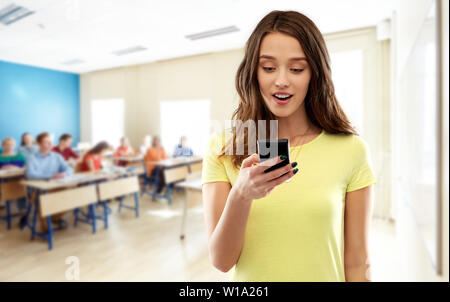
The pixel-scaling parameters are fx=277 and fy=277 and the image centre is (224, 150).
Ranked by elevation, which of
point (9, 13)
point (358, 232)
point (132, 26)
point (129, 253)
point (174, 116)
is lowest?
point (129, 253)

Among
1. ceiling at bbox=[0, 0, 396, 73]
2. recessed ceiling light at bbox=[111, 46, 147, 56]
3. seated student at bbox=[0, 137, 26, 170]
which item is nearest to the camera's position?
ceiling at bbox=[0, 0, 396, 73]

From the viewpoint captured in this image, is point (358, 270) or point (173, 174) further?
point (173, 174)

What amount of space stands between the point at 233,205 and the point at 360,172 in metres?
0.25

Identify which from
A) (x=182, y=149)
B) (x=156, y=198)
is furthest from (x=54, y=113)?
(x=182, y=149)

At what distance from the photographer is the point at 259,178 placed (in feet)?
1.07

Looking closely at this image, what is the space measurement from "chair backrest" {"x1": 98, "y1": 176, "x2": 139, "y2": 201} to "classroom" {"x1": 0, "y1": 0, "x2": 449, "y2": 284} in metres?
0.01

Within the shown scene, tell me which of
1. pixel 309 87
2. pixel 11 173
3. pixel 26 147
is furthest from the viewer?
pixel 26 147

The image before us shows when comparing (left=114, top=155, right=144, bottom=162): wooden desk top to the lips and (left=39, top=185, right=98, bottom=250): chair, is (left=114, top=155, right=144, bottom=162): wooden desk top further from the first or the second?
the lips

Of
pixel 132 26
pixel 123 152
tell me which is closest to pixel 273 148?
pixel 132 26

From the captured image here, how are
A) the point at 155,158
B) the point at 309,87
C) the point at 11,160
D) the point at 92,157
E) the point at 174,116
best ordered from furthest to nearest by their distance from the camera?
the point at 174,116 < the point at 155,158 < the point at 11,160 < the point at 92,157 < the point at 309,87

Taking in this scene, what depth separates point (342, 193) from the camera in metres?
0.46

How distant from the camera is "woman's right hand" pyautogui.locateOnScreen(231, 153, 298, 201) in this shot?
320mm

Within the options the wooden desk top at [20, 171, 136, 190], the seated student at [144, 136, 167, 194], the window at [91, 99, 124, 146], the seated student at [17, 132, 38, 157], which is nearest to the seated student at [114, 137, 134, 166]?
the seated student at [144, 136, 167, 194]

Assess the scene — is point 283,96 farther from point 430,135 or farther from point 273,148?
point 430,135
